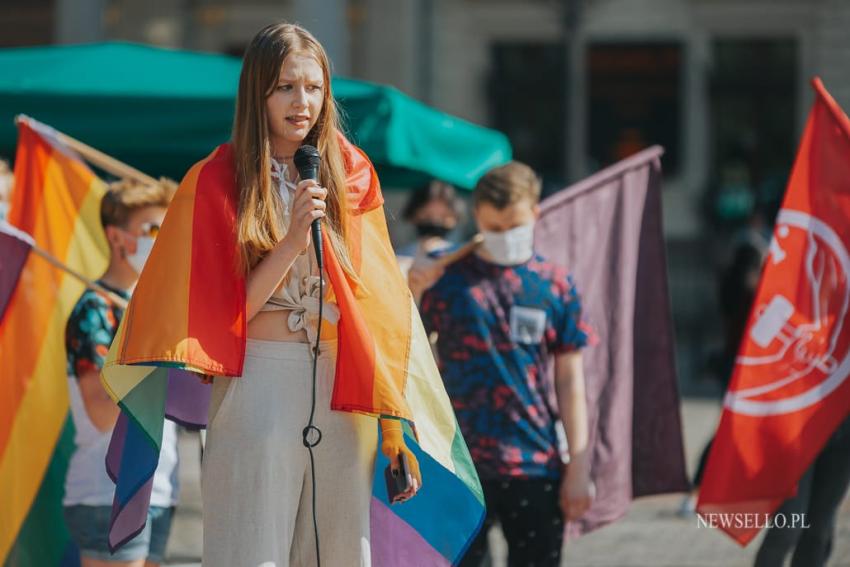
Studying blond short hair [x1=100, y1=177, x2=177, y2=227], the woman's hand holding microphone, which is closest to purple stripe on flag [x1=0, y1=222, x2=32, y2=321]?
blond short hair [x1=100, y1=177, x2=177, y2=227]

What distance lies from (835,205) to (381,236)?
228 centimetres

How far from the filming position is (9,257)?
523 centimetres

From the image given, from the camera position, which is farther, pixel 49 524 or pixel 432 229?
pixel 432 229

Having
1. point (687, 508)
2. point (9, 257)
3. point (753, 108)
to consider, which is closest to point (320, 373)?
point (9, 257)

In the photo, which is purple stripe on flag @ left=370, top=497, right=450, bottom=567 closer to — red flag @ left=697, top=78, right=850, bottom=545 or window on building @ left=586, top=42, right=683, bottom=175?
red flag @ left=697, top=78, right=850, bottom=545

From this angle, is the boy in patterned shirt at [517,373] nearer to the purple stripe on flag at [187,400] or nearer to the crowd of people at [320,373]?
the crowd of people at [320,373]

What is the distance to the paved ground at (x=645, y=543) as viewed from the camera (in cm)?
728

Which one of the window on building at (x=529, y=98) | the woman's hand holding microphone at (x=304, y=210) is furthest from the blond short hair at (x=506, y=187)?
the window on building at (x=529, y=98)

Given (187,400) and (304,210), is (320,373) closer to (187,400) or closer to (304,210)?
(304,210)

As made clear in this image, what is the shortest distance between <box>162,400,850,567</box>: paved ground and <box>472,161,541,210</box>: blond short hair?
2420mm

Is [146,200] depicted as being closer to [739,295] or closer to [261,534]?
[261,534]

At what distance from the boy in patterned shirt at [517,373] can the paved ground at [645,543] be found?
203 cm

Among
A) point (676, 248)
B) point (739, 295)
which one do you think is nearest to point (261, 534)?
point (739, 295)

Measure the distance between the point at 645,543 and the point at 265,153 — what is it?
4572 mm
